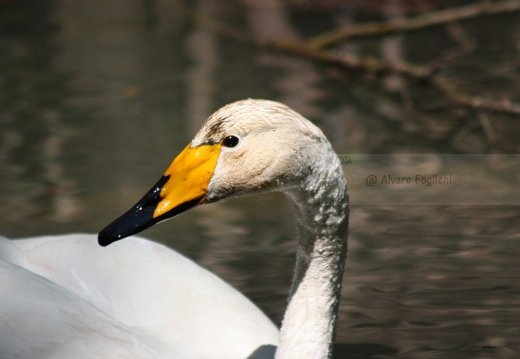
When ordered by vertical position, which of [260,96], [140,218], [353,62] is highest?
[353,62]

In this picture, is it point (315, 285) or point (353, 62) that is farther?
point (353, 62)

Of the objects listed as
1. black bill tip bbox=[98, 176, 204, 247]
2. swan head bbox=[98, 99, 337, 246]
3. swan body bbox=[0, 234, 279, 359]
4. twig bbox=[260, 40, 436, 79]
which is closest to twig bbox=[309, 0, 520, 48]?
twig bbox=[260, 40, 436, 79]

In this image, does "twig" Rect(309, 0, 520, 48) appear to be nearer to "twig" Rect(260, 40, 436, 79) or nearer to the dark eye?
"twig" Rect(260, 40, 436, 79)

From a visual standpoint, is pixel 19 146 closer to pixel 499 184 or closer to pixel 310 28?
pixel 499 184

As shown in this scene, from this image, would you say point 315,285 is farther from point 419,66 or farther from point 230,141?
point 419,66

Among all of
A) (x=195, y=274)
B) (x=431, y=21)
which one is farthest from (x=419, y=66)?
(x=195, y=274)

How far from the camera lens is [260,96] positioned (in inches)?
311

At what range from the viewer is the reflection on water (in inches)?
170

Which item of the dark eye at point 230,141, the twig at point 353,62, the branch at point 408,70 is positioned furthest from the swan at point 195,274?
the twig at point 353,62

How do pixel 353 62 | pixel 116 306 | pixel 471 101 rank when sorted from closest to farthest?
pixel 116 306
pixel 471 101
pixel 353 62

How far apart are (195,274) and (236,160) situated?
90cm

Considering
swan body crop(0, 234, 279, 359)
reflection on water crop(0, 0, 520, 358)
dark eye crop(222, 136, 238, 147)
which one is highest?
reflection on water crop(0, 0, 520, 358)

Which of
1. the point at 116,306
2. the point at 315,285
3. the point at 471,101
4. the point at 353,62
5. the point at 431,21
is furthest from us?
the point at 353,62

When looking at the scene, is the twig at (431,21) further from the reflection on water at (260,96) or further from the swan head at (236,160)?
the swan head at (236,160)
